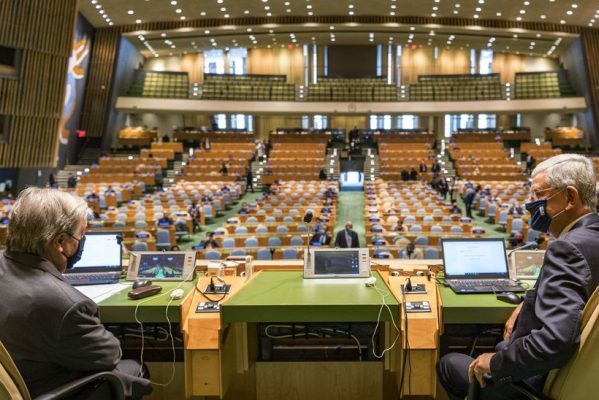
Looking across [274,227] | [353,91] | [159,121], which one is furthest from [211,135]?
[274,227]

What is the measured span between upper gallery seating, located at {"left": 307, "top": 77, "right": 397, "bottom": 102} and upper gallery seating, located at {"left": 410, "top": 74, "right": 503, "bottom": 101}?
1672 mm

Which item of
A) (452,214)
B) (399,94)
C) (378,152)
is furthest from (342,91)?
(452,214)

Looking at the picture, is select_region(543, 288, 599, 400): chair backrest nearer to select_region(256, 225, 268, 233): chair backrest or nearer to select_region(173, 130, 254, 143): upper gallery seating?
select_region(256, 225, 268, 233): chair backrest

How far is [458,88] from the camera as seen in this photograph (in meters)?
33.0

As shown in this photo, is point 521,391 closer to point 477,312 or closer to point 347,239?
point 477,312

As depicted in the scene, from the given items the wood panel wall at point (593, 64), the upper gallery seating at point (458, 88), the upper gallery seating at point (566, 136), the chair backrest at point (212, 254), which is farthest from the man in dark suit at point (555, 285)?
the upper gallery seating at point (566, 136)

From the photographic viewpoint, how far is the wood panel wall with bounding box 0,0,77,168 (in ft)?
57.4

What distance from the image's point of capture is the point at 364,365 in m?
3.64

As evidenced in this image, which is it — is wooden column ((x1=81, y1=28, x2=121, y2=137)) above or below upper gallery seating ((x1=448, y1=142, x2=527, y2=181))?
above

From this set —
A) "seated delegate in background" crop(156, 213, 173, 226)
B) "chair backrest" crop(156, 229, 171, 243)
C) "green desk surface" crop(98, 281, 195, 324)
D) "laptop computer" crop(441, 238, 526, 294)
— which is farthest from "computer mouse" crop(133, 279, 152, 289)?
"seated delegate in background" crop(156, 213, 173, 226)

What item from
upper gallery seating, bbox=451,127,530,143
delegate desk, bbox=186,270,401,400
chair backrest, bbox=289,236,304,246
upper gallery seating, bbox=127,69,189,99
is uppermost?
upper gallery seating, bbox=127,69,189,99

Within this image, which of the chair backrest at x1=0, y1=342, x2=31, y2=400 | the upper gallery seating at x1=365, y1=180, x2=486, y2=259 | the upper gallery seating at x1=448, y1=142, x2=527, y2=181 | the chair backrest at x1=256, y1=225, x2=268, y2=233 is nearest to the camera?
the chair backrest at x1=0, y1=342, x2=31, y2=400

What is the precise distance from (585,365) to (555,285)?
0.95 feet

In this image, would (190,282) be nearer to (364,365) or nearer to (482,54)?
(364,365)
